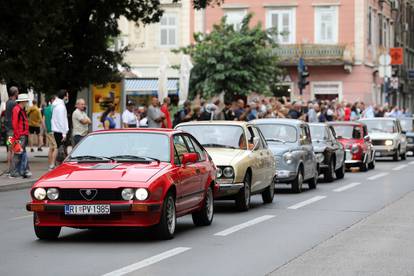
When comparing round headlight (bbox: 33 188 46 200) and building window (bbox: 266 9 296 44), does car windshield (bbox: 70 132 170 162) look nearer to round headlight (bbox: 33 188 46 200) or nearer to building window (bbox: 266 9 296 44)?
round headlight (bbox: 33 188 46 200)

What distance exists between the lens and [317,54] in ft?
206

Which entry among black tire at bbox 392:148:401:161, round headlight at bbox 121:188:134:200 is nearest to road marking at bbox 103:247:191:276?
round headlight at bbox 121:188:134:200

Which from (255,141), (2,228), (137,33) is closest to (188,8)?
(137,33)

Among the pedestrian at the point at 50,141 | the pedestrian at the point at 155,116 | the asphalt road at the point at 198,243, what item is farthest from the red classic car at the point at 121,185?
the pedestrian at the point at 155,116

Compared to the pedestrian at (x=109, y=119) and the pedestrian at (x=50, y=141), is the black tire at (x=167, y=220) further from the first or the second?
the pedestrian at (x=109, y=119)

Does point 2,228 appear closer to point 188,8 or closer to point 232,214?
point 232,214

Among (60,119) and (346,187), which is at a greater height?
(60,119)

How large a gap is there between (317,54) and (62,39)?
3253 centimetres

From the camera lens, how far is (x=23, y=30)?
29.3m

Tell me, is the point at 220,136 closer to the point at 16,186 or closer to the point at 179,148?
the point at 179,148

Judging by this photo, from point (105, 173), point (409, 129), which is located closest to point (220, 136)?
point (105, 173)

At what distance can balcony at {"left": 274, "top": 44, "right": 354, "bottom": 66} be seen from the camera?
62.6 meters

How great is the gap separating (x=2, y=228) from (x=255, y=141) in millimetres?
5590

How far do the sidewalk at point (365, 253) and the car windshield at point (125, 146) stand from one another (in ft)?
8.13
